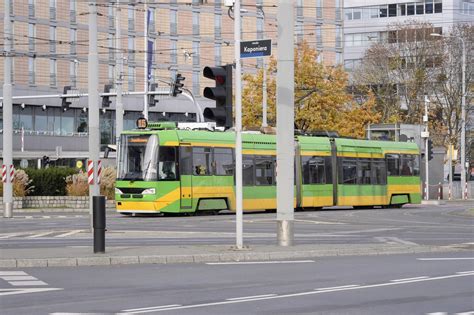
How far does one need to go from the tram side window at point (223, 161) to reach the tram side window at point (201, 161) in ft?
1.21

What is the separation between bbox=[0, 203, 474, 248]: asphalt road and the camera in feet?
80.1

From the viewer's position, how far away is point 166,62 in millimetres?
78875

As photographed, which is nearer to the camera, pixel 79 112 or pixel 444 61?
pixel 444 61

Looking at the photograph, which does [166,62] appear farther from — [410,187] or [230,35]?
[410,187]

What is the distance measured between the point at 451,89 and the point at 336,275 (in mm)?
59296

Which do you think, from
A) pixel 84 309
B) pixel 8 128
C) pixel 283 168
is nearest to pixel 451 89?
pixel 8 128

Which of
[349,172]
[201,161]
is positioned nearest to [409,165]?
[349,172]

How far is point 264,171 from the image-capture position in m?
42.1

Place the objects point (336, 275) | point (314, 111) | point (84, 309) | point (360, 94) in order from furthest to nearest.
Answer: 1. point (360, 94)
2. point (314, 111)
3. point (336, 275)
4. point (84, 309)

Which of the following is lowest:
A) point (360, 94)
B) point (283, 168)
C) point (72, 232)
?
point (72, 232)

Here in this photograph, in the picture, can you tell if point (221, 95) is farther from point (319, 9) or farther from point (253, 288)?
point (319, 9)

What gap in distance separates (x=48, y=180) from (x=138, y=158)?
11.4m

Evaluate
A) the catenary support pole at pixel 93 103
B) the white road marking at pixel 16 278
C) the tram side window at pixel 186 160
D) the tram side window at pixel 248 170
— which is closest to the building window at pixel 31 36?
the tram side window at pixel 248 170

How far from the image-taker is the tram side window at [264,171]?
41875 millimetres
